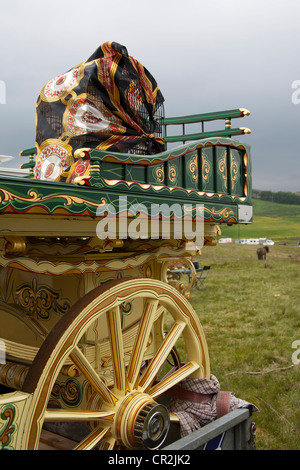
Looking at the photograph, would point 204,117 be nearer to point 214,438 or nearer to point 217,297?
point 214,438

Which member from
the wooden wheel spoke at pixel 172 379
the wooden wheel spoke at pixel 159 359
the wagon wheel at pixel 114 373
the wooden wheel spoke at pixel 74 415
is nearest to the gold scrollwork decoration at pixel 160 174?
the wagon wheel at pixel 114 373

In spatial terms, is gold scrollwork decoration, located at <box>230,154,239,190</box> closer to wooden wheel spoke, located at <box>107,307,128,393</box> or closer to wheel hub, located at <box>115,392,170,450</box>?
wooden wheel spoke, located at <box>107,307,128,393</box>

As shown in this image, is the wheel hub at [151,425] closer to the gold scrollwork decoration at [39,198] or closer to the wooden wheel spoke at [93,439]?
the wooden wheel spoke at [93,439]

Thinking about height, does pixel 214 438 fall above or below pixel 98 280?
below

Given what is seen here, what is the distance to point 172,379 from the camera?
302 centimetres

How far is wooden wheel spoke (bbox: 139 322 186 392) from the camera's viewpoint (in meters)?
2.85

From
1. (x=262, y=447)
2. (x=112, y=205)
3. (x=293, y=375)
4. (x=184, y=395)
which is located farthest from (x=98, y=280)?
(x=293, y=375)

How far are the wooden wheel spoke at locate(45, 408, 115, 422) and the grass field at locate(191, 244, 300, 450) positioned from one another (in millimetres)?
2273

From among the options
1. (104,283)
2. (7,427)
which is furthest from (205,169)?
(7,427)

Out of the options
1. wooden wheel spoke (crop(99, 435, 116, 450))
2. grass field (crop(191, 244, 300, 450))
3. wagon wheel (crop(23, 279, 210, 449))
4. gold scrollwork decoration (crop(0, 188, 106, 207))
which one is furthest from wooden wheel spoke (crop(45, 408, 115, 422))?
A: grass field (crop(191, 244, 300, 450))

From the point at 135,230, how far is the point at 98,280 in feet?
2.04

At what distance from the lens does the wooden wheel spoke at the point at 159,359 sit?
9.34ft

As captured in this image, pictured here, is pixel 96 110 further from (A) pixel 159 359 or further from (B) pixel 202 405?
(B) pixel 202 405
